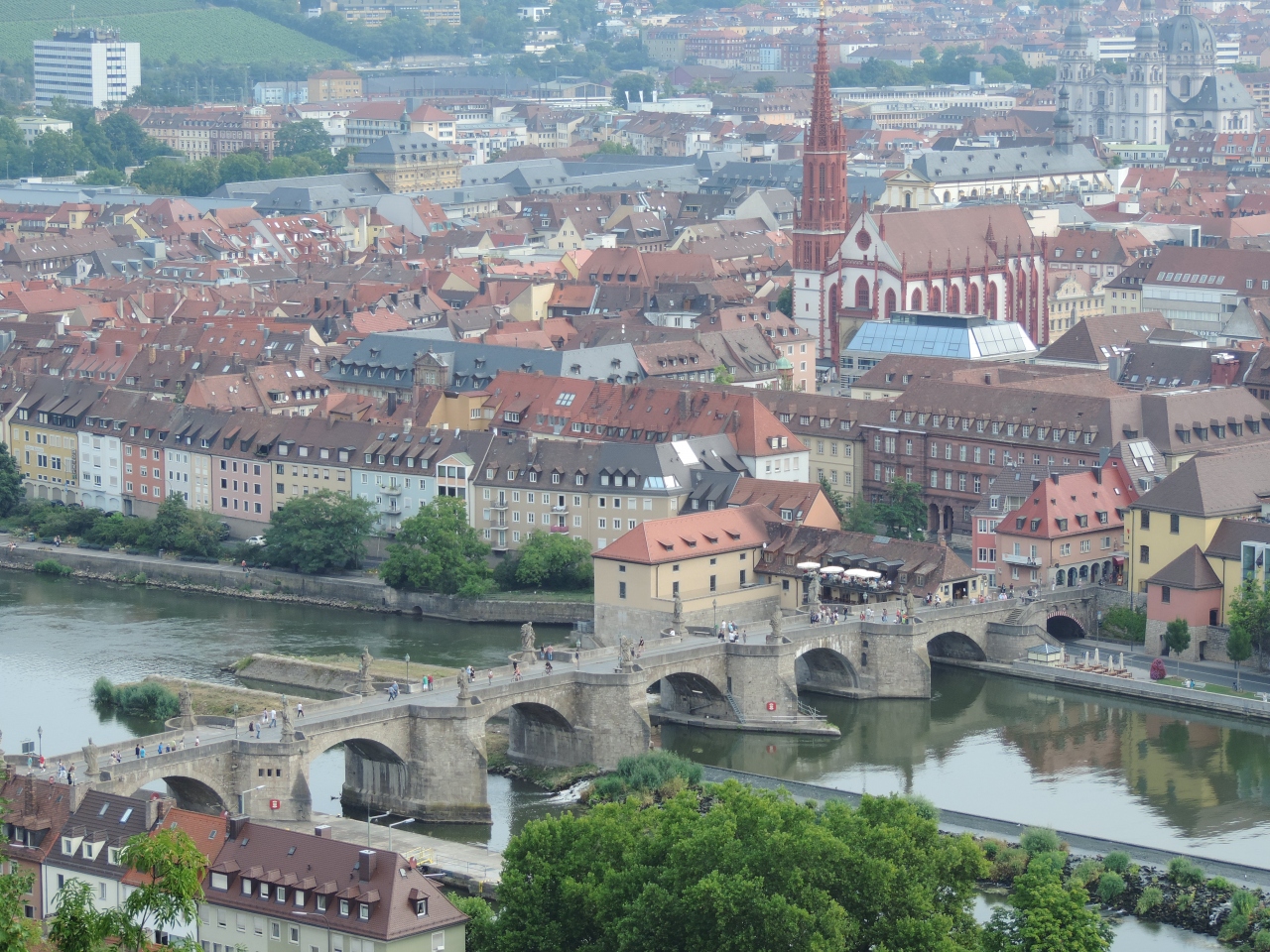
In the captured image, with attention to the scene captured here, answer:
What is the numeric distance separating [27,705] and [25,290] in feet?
205

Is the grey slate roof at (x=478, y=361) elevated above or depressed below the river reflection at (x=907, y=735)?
above

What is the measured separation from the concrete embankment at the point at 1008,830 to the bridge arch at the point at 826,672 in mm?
9951

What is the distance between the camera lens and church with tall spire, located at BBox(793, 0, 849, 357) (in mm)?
133875

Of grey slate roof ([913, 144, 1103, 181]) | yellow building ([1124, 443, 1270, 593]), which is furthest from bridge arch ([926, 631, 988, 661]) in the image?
grey slate roof ([913, 144, 1103, 181])

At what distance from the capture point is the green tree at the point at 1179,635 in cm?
8369

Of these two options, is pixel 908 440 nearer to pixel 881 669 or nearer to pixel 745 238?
pixel 881 669

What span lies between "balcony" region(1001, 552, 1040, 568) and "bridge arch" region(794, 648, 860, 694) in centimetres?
800

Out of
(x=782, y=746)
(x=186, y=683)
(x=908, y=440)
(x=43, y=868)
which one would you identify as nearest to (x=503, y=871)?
(x=43, y=868)

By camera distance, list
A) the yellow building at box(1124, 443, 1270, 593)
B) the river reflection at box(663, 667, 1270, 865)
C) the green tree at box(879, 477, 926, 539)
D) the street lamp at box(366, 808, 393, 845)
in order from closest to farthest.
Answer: the street lamp at box(366, 808, 393, 845), the river reflection at box(663, 667, 1270, 865), the yellow building at box(1124, 443, 1270, 593), the green tree at box(879, 477, 926, 539)

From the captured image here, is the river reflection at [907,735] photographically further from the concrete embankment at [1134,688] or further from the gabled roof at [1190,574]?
the gabled roof at [1190,574]

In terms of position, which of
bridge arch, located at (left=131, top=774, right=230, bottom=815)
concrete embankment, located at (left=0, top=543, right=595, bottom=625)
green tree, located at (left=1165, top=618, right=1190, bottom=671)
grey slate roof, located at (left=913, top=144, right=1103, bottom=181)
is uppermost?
grey slate roof, located at (left=913, top=144, right=1103, bottom=181)

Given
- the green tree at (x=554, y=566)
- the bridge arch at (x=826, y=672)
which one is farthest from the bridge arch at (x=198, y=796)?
the green tree at (x=554, y=566)

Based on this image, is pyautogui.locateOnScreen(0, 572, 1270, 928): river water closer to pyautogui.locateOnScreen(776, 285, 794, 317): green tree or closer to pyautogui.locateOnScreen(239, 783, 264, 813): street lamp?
pyautogui.locateOnScreen(239, 783, 264, 813): street lamp

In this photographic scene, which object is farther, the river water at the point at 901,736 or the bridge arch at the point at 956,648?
the bridge arch at the point at 956,648
